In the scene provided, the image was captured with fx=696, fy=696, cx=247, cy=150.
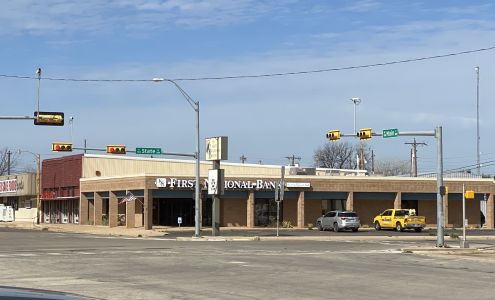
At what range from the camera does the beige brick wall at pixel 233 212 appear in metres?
59.7

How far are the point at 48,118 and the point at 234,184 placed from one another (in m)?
26.0

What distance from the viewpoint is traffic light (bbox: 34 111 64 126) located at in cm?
3438

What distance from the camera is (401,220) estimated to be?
54.2m

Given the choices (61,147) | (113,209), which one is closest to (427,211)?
(113,209)

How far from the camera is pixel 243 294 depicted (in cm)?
1420

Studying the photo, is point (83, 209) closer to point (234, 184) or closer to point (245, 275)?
point (234, 184)

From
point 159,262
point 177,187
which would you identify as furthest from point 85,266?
point 177,187

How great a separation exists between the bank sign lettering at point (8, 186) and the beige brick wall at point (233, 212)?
A: 3412 centimetres

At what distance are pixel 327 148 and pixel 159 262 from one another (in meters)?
107

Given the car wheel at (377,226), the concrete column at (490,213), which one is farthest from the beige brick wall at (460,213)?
the car wheel at (377,226)

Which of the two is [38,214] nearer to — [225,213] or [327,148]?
[225,213]

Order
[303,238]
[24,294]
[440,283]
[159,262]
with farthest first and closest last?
[303,238] → [159,262] → [440,283] → [24,294]

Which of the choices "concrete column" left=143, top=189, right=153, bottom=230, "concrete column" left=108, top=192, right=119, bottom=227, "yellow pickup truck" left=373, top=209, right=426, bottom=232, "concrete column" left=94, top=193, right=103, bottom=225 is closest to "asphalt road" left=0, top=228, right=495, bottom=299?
"yellow pickup truck" left=373, top=209, right=426, bottom=232

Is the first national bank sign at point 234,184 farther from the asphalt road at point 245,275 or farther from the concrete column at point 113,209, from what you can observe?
the asphalt road at point 245,275
